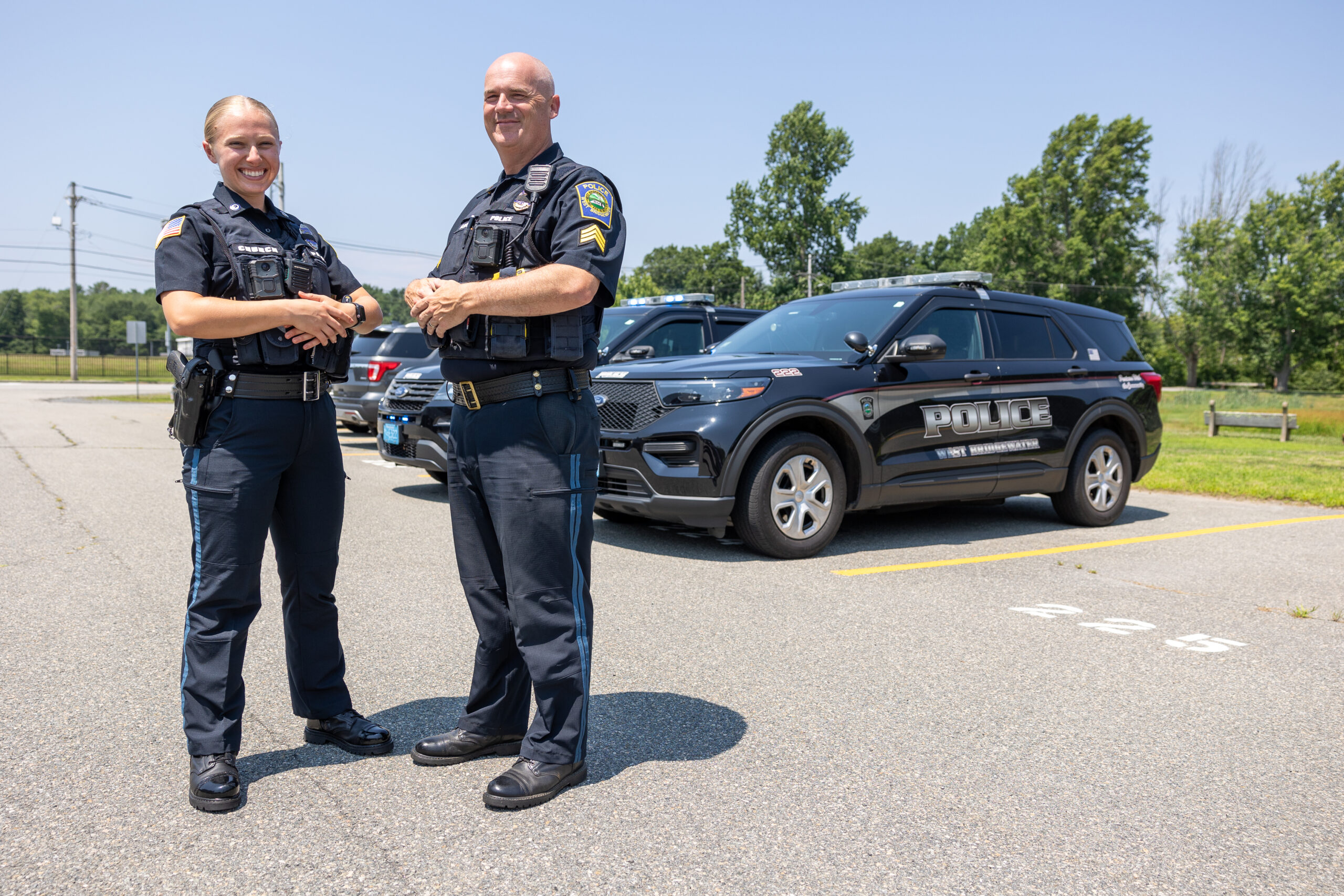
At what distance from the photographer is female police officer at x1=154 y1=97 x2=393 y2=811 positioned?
9.29ft

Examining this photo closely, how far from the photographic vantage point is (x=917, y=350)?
265 inches

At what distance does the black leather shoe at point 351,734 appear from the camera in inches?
125

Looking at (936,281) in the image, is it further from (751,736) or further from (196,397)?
(196,397)

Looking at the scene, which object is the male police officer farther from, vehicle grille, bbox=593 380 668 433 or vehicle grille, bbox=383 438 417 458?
A: vehicle grille, bbox=383 438 417 458

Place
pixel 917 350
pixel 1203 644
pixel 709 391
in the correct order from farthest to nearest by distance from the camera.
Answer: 1. pixel 917 350
2. pixel 709 391
3. pixel 1203 644

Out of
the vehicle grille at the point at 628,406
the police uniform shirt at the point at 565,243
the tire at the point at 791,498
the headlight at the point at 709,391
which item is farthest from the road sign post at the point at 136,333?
the police uniform shirt at the point at 565,243

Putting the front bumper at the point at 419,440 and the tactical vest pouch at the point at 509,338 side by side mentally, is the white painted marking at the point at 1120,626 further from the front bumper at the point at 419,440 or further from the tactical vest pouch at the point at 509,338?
the front bumper at the point at 419,440

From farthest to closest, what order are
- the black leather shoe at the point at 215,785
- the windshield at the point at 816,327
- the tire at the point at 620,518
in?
the tire at the point at 620,518
the windshield at the point at 816,327
the black leather shoe at the point at 215,785

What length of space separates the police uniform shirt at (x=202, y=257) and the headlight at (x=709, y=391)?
11.5 feet

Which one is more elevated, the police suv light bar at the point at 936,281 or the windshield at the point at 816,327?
the police suv light bar at the point at 936,281

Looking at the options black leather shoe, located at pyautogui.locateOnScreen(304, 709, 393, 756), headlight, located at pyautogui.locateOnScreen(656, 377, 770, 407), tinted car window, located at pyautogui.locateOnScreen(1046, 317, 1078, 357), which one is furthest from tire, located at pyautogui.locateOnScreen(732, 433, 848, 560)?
black leather shoe, located at pyautogui.locateOnScreen(304, 709, 393, 756)

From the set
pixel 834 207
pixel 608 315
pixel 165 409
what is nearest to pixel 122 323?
pixel 834 207

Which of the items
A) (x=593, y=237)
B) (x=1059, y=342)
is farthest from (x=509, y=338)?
(x=1059, y=342)

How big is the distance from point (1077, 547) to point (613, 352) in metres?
4.23
